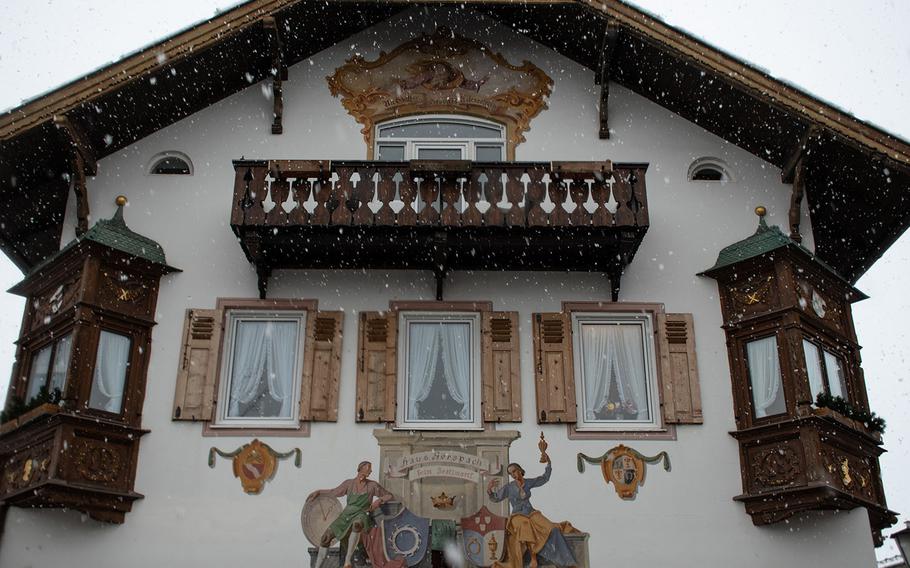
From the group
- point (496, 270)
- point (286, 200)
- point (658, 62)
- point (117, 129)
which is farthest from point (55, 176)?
point (658, 62)

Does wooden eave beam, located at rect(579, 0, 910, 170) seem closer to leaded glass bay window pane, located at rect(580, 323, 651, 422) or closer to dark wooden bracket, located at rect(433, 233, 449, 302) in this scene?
leaded glass bay window pane, located at rect(580, 323, 651, 422)

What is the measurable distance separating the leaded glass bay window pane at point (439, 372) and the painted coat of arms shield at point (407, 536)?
1.44 m

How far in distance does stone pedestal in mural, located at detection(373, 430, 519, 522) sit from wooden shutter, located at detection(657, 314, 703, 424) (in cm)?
213

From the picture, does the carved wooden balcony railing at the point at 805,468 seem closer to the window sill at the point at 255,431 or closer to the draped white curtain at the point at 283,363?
the window sill at the point at 255,431

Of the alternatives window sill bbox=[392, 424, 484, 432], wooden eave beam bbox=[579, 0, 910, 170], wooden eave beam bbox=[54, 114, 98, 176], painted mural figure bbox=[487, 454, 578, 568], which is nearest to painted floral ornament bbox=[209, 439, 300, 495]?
window sill bbox=[392, 424, 484, 432]

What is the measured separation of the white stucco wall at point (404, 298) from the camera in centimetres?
1354

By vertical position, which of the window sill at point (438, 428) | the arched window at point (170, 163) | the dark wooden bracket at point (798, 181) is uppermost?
the arched window at point (170, 163)

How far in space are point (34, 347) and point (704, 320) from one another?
30.0 feet

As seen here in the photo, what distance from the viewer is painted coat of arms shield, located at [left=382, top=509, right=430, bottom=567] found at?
13305 mm

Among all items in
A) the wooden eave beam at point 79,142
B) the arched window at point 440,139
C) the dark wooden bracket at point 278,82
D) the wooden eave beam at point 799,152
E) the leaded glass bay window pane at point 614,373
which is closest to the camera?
the leaded glass bay window pane at point 614,373

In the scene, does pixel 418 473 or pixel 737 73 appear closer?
pixel 418 473

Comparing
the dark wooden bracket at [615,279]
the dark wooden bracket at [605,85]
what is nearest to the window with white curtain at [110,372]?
the dark wooden bracket at [615,279]

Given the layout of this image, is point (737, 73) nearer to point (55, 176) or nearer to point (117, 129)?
point (117, 129)

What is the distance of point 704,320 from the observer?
1498 cm
